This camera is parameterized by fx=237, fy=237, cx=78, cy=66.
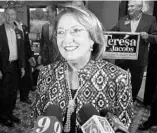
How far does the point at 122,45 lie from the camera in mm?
2826

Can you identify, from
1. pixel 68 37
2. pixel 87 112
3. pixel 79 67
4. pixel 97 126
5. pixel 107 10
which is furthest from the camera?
pixel 107 10

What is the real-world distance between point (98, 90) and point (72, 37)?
26cm

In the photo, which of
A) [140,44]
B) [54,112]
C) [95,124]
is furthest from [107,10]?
[95,124]

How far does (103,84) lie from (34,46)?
11.4 ft

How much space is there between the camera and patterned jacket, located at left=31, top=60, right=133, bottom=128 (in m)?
1.06

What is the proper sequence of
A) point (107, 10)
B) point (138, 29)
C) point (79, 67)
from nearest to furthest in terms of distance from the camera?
point (79, 67), point (138, 29), point (107, 10)

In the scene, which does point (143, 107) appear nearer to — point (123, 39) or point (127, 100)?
point (123, 39)

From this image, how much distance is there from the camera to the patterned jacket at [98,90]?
1.06 metres

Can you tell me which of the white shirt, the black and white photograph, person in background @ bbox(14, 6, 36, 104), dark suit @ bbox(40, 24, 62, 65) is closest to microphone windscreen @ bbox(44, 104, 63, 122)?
the black and white photograph

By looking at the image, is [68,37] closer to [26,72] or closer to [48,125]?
[48,125]

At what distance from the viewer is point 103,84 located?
107cm

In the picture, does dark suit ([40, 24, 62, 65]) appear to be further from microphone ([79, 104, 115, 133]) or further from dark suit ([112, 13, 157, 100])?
microphone ([79, 104, 115, 133])

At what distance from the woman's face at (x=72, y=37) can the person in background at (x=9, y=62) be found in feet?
6.09

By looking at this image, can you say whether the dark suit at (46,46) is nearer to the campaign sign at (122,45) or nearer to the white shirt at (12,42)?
the white shirt at (12,42)
